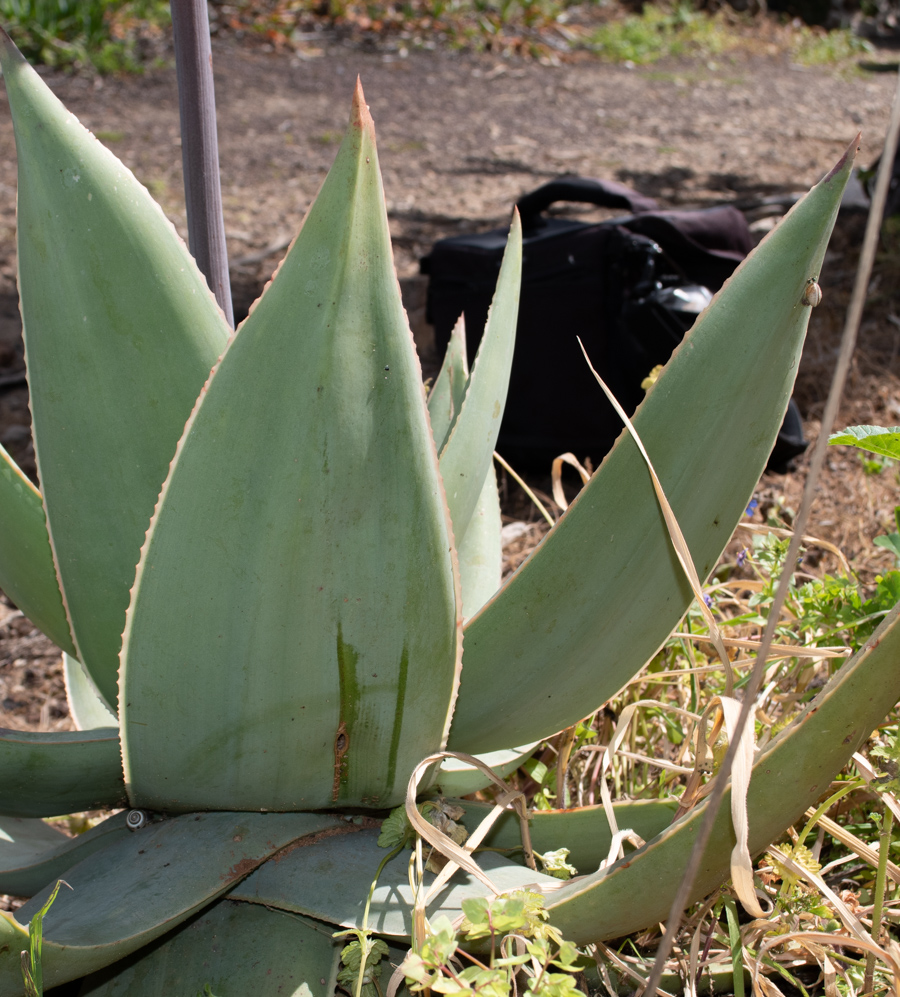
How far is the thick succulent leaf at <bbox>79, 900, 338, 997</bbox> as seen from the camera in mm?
853

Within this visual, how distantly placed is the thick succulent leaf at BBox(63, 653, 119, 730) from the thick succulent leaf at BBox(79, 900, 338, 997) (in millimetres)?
423

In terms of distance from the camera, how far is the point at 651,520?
0.89 metres

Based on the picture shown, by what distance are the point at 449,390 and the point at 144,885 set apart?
2.60ft

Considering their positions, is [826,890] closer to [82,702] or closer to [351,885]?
[351,885]

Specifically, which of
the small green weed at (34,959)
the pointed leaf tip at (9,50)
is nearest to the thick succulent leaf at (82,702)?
the small green weed at (34,959)

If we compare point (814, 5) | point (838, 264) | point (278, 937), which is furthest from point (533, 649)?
point (814, 5)

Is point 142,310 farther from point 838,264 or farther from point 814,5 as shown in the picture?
point 814,5

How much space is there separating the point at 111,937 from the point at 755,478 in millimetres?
741

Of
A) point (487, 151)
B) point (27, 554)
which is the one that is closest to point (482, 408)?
point (27, 554)

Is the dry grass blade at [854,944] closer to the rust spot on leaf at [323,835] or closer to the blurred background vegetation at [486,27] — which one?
the rust spot on leaf at [323,835]

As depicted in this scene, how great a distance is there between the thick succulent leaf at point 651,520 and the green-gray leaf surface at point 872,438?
0.08m

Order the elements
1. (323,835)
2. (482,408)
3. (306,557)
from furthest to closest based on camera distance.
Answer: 1. (482,408)
2. (323,835)
3. (306,557)

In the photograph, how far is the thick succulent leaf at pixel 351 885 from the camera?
86 centimetres

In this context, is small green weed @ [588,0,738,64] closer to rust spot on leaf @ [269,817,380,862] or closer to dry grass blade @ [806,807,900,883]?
dry grass blade @ [806,807,900,883]
